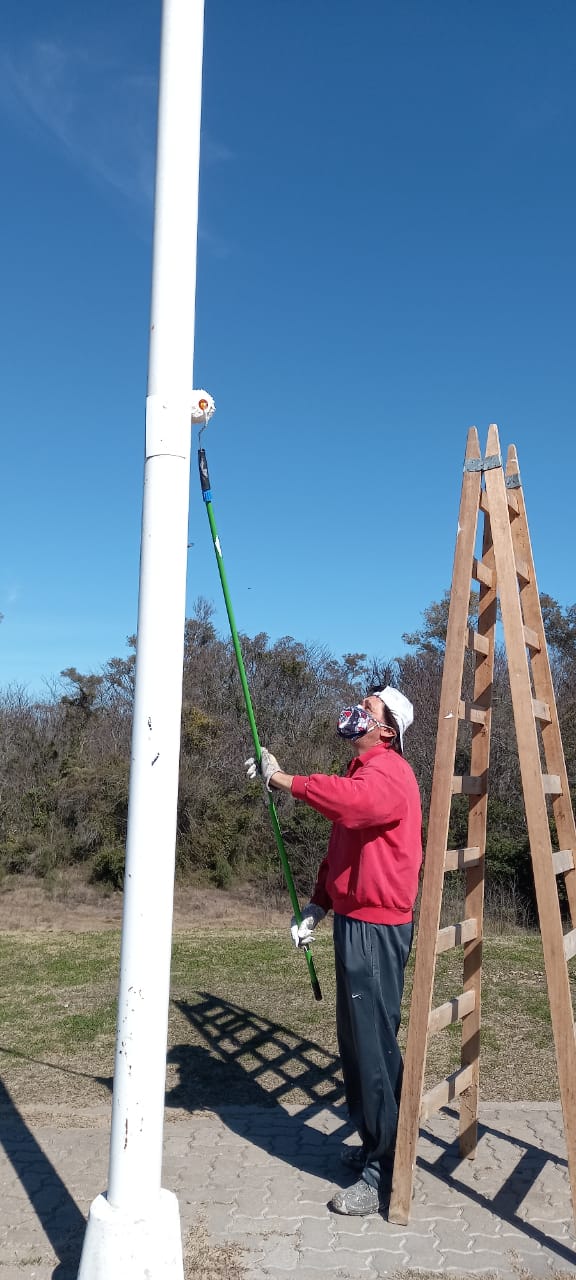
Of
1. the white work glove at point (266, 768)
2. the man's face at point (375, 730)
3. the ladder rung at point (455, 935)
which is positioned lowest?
the ladder rung at point (455, 935)

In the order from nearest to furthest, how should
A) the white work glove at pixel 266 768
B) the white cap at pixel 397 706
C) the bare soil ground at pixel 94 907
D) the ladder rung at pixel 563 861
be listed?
the ladder rung at pixel 563 861 < the white work glove at pixel 266 768 < the white cap at pixel 397 706 < the bare soil ground at pixel 94 907

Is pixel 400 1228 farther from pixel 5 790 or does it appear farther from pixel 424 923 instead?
pixel 5 790

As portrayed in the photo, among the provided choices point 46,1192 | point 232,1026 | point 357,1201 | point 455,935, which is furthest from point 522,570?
point 232,1026

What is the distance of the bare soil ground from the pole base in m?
8.17

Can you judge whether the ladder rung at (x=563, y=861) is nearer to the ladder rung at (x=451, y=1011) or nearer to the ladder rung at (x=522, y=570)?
the ladder rung at (x=451, y=1011)

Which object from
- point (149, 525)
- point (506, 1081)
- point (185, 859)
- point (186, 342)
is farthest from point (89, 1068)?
point (185, 859)

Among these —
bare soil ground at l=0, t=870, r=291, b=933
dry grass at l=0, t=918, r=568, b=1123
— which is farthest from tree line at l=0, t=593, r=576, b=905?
dry grass at l=0, t=918, r=568, b=1123

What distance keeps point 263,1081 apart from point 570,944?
→ 97.6 inches

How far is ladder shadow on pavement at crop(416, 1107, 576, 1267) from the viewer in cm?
353

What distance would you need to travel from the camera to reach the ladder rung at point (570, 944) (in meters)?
3.50

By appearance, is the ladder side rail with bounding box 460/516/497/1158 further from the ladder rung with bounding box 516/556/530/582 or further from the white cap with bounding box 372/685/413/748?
the white cap with bounding box 372/685/413/748

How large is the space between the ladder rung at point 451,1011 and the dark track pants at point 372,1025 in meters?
0.14

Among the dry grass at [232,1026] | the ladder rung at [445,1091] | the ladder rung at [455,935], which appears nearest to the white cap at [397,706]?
the ladder rung at [455,935]

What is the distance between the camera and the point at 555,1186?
3.98 meters
